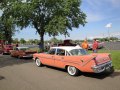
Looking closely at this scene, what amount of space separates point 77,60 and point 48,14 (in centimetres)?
2159

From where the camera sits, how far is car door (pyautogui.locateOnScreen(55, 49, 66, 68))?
35.2 ft

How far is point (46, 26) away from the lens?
28547 millimetres

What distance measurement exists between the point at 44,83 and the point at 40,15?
22645mm

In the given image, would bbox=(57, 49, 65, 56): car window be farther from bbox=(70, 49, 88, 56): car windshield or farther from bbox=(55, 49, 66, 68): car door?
bbox=(70, 49, 88, 56): car windshield

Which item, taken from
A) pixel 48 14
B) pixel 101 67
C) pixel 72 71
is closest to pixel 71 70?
pixel 72 71

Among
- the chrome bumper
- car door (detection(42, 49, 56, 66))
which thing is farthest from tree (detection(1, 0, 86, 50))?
the chrome bumper

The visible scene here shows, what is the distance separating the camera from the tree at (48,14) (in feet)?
91.8

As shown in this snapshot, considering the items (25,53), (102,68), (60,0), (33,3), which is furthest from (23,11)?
(102,68)

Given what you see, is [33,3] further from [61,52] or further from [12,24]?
[61,52]

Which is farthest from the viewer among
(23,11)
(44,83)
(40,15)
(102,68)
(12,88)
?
(40,15)

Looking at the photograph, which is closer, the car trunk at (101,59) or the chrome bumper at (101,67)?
the chrome bumper at (101,67)

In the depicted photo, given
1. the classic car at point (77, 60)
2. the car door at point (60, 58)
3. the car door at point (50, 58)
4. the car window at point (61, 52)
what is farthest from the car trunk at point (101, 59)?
the car door at point (50, 58)

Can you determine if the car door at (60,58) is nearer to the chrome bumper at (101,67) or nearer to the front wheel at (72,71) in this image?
the front wheel at (72,71)

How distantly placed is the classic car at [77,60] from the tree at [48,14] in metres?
15.7
